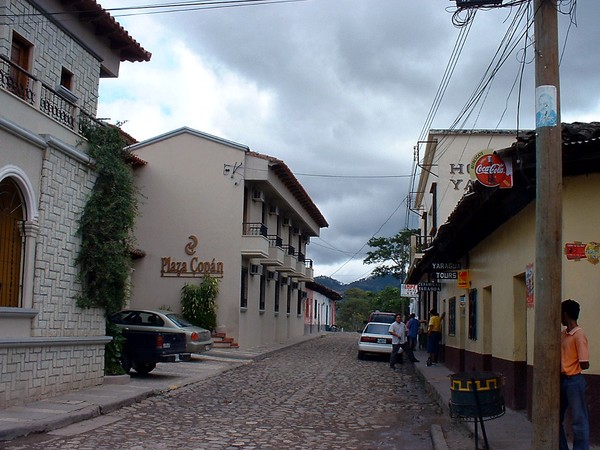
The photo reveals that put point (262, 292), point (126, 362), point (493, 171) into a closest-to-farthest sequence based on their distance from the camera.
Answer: point (493, 171)
point (126, 362)
point (262, 292)

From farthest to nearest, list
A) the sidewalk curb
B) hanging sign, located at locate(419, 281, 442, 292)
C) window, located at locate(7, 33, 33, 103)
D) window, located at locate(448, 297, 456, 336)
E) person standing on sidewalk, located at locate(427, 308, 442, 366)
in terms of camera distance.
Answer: hanging sign, located at locate(419, 281, 442, 292) → person standing on sidewalk, located at locate(427, 308, 442, 366) → window, located at locate(448, 297, 456, 336) → window, located at locate(7, 33, 33, 103) → the sidewalk curb

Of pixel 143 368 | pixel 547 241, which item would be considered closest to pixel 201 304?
pixel 143 368

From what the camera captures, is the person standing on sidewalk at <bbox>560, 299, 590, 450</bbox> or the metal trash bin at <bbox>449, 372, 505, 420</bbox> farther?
the metal trash bin at <bbox>449, 372, 505, 420</bbox>

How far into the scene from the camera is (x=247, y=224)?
30250mm

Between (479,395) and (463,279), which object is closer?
(479,395)

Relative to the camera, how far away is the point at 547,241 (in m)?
6.91

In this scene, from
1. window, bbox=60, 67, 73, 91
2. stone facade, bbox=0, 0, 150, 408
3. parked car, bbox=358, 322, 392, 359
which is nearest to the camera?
stone facade, bbox=0, 0, 150, 408

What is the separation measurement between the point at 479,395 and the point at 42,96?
9.05 metres

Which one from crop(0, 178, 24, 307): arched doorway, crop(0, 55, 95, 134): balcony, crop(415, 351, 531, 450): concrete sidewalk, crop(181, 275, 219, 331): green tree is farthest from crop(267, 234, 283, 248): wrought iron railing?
crop(0, 178, 24, 307): arched doorway

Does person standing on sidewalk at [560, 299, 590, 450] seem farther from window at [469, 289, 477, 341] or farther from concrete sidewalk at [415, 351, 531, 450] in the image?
window at [469, 289, 477, 341]

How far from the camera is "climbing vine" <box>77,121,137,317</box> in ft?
46.3

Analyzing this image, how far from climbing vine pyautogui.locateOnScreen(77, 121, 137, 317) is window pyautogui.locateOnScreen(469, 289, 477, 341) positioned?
26.3 ft

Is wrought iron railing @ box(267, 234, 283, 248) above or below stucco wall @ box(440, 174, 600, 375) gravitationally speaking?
above

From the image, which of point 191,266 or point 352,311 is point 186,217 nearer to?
point 191,266
